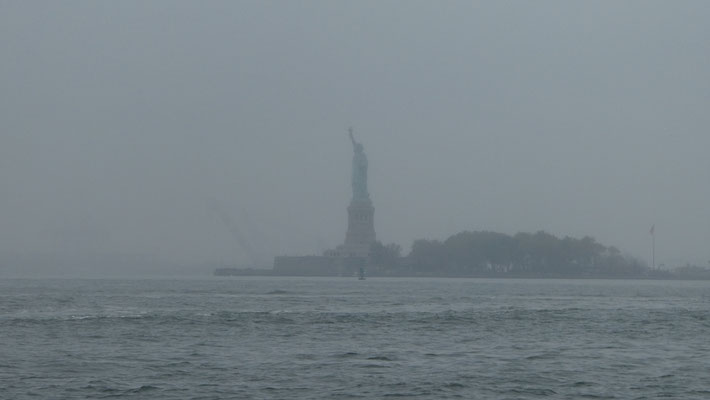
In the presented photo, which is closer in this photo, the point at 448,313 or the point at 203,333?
the point at 203,333

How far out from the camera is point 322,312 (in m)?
60.0

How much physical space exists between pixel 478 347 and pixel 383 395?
11843 millimetres

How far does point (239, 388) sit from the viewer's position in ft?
94.3

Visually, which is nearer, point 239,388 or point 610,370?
point 239,388

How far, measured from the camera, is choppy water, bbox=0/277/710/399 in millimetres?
28875

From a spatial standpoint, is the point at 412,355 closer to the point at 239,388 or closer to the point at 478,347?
the point at 478,347

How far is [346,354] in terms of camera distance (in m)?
36.5

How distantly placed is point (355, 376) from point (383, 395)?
128 inches

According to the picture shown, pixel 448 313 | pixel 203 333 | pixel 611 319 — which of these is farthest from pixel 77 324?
pixel 611 319

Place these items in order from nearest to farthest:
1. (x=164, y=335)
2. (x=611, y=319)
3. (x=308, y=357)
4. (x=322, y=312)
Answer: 1. (x=308, y=357)
2. (x=164, y=335)
3. (x=611, y=319)
4. (x=322, y=312)

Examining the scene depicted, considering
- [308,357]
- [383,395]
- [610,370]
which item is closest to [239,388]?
[383,395]

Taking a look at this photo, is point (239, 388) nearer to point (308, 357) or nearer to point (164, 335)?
point (308, 357)

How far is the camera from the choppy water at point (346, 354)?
28.9 meters

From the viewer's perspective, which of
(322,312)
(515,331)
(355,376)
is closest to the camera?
(355,376)
